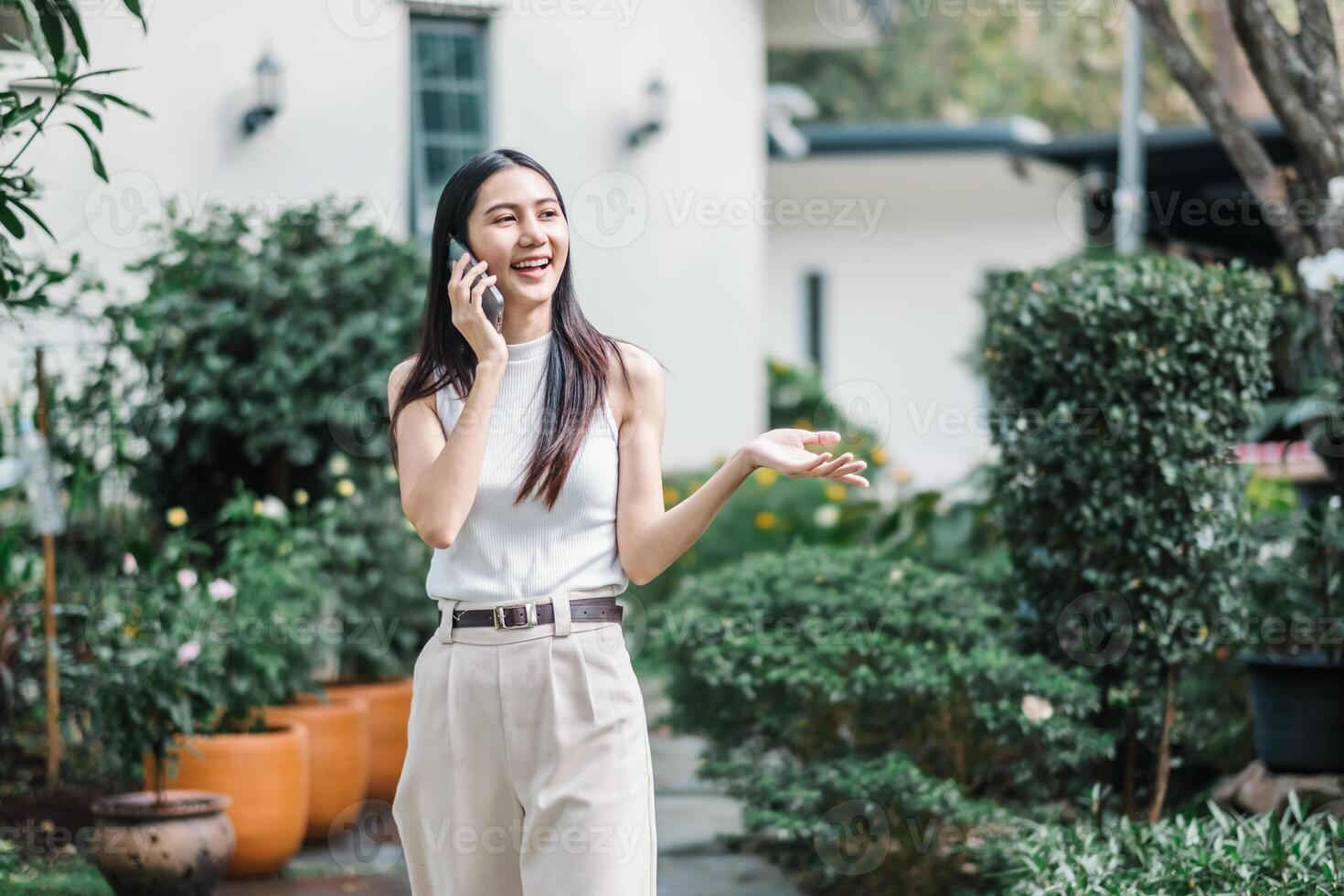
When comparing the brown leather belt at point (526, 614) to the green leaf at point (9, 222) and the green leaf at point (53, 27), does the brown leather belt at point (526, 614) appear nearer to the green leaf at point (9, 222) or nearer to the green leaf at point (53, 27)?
the green leaf at point (9, 222)

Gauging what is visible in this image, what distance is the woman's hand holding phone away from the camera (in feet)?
8.55

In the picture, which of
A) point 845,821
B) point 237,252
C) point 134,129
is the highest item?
point 134,129

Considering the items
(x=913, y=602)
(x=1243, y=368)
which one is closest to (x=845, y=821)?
(x=913, y=602)

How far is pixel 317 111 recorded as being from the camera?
855cm

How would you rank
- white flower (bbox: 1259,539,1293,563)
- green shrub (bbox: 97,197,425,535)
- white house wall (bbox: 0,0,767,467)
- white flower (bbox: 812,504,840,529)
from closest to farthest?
white flower (bbox: 1259,539,1293,563) → green shrub (bbox: 97,197,425,535) → white house wall (bbox: 0,0,767,467) → white flower (bbox: 812,504,840,529)

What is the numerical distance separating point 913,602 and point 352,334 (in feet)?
8.87

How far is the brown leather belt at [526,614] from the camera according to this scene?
2.61 m

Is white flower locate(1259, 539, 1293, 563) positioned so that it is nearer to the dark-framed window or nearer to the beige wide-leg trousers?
the beige wide-leg trousers

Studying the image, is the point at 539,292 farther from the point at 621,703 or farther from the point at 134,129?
the point at 134,129

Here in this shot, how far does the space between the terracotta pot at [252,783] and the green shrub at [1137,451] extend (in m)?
2.65

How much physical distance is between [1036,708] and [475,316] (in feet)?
9.51

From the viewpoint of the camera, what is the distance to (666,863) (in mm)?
5531

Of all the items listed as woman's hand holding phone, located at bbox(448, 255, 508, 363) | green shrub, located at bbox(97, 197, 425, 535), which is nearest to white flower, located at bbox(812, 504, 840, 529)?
green shrub, located at bbox(97, 197, 425, 535)

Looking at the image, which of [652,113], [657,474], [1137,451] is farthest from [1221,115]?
[652,113]
